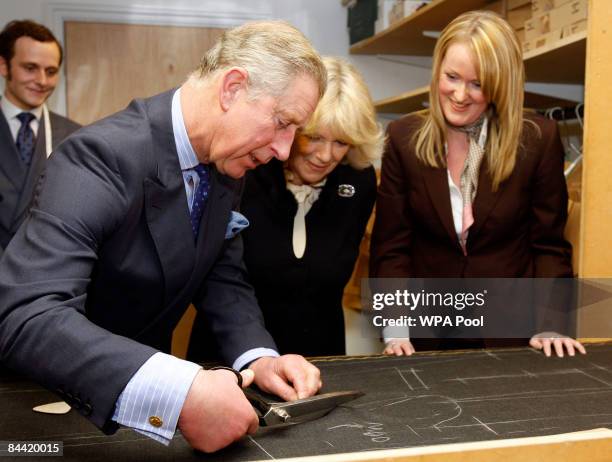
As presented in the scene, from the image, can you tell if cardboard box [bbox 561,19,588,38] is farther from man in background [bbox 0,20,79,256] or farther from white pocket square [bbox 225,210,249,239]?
man in background [bbox 0,20,79,256]

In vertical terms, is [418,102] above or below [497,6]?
below

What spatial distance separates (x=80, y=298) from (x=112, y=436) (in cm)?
19

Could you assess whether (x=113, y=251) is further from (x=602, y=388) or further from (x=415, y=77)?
(x=415, y=77)

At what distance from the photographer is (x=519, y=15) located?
7.47 feet

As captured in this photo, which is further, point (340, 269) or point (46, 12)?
point (46, 12)

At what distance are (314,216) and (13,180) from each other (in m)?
1.25

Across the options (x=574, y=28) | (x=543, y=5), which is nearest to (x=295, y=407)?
(x=574, y=28)

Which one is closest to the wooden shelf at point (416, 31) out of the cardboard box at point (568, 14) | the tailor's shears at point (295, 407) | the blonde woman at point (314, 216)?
the cardboard box at point (568, 14)

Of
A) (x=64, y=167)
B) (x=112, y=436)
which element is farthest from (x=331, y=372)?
(x=64, y=167)

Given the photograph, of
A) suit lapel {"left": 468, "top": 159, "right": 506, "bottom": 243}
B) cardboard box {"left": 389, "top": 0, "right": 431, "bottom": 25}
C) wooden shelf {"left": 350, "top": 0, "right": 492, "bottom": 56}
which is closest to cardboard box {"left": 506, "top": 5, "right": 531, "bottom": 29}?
wooden shelf {"left": 350, "top": 0, "right": 492, "bottom": 56}

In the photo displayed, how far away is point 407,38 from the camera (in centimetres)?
332

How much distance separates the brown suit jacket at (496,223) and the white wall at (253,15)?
226cm

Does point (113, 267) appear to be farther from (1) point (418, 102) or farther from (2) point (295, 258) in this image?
(1) point (418, 102)

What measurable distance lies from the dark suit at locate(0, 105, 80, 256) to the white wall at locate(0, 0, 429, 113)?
47.8 inches
